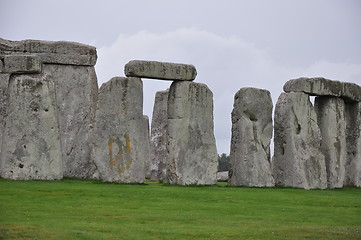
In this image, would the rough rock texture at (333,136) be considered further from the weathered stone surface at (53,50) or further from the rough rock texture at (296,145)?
the weathered stone surface at (53,50)

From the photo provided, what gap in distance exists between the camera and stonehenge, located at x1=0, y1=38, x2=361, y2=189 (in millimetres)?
25641

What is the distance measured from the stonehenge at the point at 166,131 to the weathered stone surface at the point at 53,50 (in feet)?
0.10

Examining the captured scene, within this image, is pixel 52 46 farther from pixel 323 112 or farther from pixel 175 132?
pixel 323 112

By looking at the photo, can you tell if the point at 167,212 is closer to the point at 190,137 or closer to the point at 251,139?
the point at 190,137

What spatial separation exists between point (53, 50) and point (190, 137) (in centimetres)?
573

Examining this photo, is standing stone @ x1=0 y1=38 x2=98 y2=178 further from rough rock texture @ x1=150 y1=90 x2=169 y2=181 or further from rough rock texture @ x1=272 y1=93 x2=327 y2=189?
rough rock texture @ x1=272 y1=93 x2=327 y2=189

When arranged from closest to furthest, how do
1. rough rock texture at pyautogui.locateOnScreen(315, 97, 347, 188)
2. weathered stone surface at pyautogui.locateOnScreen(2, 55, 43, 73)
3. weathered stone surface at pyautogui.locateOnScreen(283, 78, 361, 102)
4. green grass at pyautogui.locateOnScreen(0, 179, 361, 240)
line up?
green grass at pyautogui.locateOnScreen(0, 179, 361, 240) < weathered stone surface at pyautogui.locateOnScreen(2, 55, 43, 73) < weathered stone surface at pyautogui.locateOnScreen(283, 78, 361, 102) < rough rock texture at pyautogui.locateOnScreen(315, 97, 347, 188)

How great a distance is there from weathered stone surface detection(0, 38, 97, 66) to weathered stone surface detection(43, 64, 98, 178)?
0.85 ft

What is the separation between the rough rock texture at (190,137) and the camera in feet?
89.7

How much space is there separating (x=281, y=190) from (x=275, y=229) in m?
8.83

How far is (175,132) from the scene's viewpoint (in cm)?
2747

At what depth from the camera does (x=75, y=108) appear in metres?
30.5

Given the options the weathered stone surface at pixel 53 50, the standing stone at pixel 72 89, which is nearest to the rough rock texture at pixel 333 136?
the standing stone at pixel 72 89

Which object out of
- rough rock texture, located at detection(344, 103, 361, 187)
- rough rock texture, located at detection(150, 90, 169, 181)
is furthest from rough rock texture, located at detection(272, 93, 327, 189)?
rough rock texture, located at detection(150, 90, 169, 181)
